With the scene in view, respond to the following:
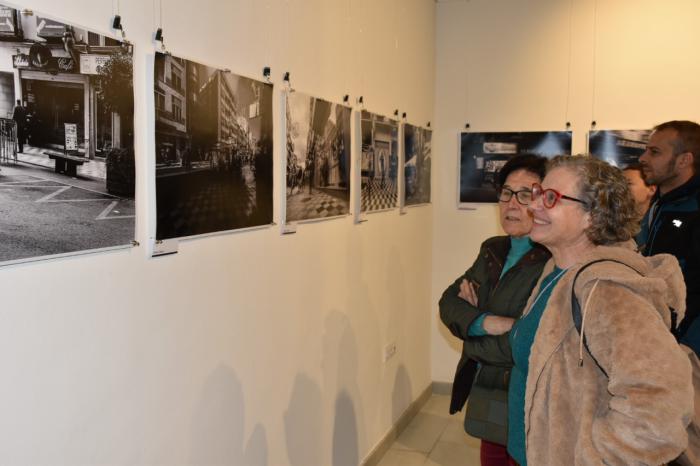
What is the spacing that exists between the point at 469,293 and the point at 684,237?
134 centimetres

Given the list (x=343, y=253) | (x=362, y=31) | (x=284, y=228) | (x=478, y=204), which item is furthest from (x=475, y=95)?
(x=284, y=228)

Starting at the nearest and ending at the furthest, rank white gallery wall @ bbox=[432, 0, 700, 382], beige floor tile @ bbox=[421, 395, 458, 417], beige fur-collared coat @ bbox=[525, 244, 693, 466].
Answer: beige fur-collared coat @ bbox=[525, 244, 693, 466]
white gallery wall @ bbox=[432, 0, 700, 382]
beige floor tile @ bbox=[421, 395, 458, 417]

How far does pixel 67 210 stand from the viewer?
1626mm

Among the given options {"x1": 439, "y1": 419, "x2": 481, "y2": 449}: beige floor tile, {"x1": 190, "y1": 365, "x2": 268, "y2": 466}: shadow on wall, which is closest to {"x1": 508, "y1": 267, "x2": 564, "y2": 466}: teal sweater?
{"x1": 190, "y1": 365, "x2": 268, "y2": 466}: shadow on wall

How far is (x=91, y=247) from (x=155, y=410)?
0.61 meters

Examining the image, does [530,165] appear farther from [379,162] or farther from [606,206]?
[379,162]

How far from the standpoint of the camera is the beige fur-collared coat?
144 centimetres

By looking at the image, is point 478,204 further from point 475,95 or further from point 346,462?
point 346,462

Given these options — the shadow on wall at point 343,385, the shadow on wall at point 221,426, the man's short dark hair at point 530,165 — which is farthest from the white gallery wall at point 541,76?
the shadow on wall at point 221,426

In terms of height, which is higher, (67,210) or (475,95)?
(475,95)

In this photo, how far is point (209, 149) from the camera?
7.25 ft

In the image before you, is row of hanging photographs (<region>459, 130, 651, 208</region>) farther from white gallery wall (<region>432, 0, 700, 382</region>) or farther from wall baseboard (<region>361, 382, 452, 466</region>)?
wall baseboard (<region>361, 382, 452, 466</region>)

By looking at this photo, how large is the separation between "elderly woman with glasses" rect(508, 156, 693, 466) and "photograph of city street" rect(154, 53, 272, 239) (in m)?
1.08

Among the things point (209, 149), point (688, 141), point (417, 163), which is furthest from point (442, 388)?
point (209, 149)
